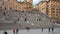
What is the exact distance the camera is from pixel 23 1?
2080 cm

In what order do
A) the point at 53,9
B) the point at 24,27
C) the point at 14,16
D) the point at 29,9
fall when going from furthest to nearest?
the point at 53,9 → the point at 29,9 → the point at 14,16 → the point at 24,27

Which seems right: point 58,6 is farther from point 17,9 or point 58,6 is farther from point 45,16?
point 17,9

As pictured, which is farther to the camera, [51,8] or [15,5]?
[51,8]

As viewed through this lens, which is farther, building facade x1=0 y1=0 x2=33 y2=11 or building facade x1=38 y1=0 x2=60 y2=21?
building facade x1=38 y1=0 x2=60 y2=21

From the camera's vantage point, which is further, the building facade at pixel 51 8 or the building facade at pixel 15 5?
the building facade at pixel 51 8

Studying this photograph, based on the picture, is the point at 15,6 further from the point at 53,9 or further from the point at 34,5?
the point at 53,9

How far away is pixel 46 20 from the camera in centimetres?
1905

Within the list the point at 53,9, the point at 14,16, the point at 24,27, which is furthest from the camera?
the point at 53,9

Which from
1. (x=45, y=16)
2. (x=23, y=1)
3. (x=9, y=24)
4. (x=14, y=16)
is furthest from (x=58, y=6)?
(x=9, y=24)

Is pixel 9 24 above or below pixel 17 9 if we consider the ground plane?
below

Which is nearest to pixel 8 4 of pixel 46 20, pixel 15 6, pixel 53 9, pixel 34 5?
pixel 15 6

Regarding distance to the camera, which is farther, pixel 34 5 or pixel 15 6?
pixel 34 5

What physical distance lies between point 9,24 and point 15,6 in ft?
13.8

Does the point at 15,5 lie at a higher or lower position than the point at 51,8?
higher
